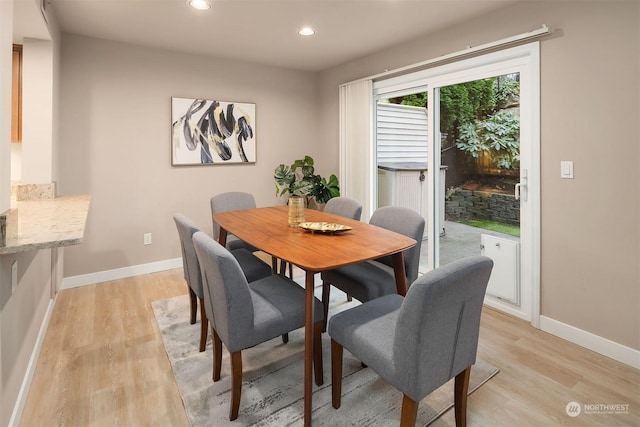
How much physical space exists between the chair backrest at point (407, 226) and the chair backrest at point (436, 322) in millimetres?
807

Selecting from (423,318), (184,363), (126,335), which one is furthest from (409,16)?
(126,335)

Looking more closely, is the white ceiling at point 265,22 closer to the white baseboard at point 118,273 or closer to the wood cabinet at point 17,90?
the wood cabinet at point 17,90

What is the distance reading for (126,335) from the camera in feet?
8.17

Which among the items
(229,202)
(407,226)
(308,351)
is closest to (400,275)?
(407,226)

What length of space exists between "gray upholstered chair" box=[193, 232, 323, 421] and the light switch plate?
6.29 feet

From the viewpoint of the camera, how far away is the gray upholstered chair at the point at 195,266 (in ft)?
6.76

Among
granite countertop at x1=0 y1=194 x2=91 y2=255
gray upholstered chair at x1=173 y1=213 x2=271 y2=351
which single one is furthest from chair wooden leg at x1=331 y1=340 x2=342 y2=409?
granite countertop at x1=0 y1=194 x2=91 y2=255

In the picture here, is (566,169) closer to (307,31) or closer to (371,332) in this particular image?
(371,332)

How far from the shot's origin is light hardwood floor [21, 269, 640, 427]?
1.70 m

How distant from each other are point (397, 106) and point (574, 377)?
9.36ft

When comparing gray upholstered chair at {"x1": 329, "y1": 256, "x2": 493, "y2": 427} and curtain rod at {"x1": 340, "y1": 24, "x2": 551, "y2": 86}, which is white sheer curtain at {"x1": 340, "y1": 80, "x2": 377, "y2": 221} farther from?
gray upholstered chair at {"x1": 329, "y1": 256, "x2": 493, "y2": 427}

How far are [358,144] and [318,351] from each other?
9.13ft

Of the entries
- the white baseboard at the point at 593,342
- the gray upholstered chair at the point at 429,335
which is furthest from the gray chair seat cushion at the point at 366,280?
the white baseboard at the point at 593,342

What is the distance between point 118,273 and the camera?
3625 millimetres
